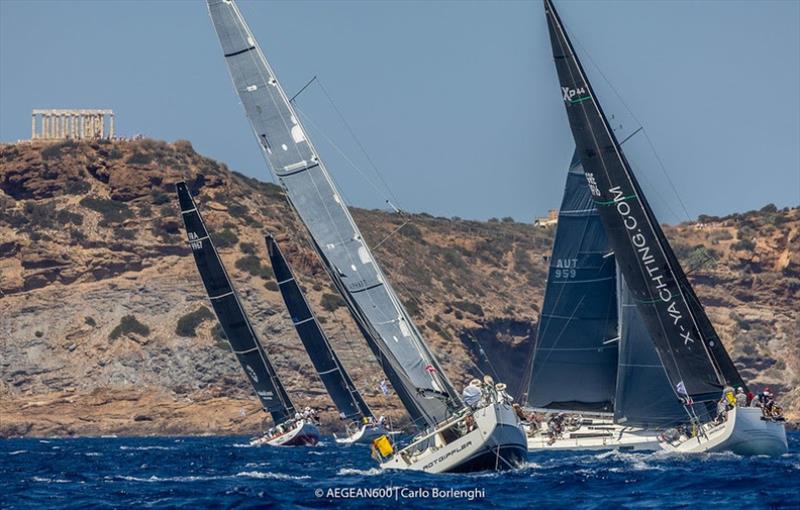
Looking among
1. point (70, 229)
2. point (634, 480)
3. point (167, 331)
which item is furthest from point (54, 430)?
point (634, 480)

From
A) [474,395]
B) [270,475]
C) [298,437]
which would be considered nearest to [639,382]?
[270,475]

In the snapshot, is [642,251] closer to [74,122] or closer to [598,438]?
[598,438]

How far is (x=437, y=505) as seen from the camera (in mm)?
26734

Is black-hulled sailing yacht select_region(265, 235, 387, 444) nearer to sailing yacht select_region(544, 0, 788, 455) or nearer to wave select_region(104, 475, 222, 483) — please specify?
wave select_region(104, 475, 222, 483)

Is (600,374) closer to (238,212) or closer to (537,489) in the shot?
(537,489)

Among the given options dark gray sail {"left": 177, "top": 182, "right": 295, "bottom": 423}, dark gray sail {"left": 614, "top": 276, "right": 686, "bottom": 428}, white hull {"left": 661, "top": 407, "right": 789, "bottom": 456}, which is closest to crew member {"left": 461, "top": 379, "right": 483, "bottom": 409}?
white hull {"left": 661, "top": 407, "right": 789, "bottom": 456}

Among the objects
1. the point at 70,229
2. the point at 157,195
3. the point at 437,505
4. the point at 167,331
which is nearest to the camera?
the point at 437,505

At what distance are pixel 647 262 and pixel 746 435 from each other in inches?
200

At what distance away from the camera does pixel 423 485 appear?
3022 centimetres

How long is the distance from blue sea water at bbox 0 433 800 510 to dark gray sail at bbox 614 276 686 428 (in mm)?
1869

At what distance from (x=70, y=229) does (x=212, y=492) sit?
68.2m

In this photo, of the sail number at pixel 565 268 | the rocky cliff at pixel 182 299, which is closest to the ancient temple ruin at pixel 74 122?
the rocky cliff at pixel 182 299

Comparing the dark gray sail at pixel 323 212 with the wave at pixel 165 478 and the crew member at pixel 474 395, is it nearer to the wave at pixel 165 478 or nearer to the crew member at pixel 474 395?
the crew member at pixel 474 395

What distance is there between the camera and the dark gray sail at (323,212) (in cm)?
3469
